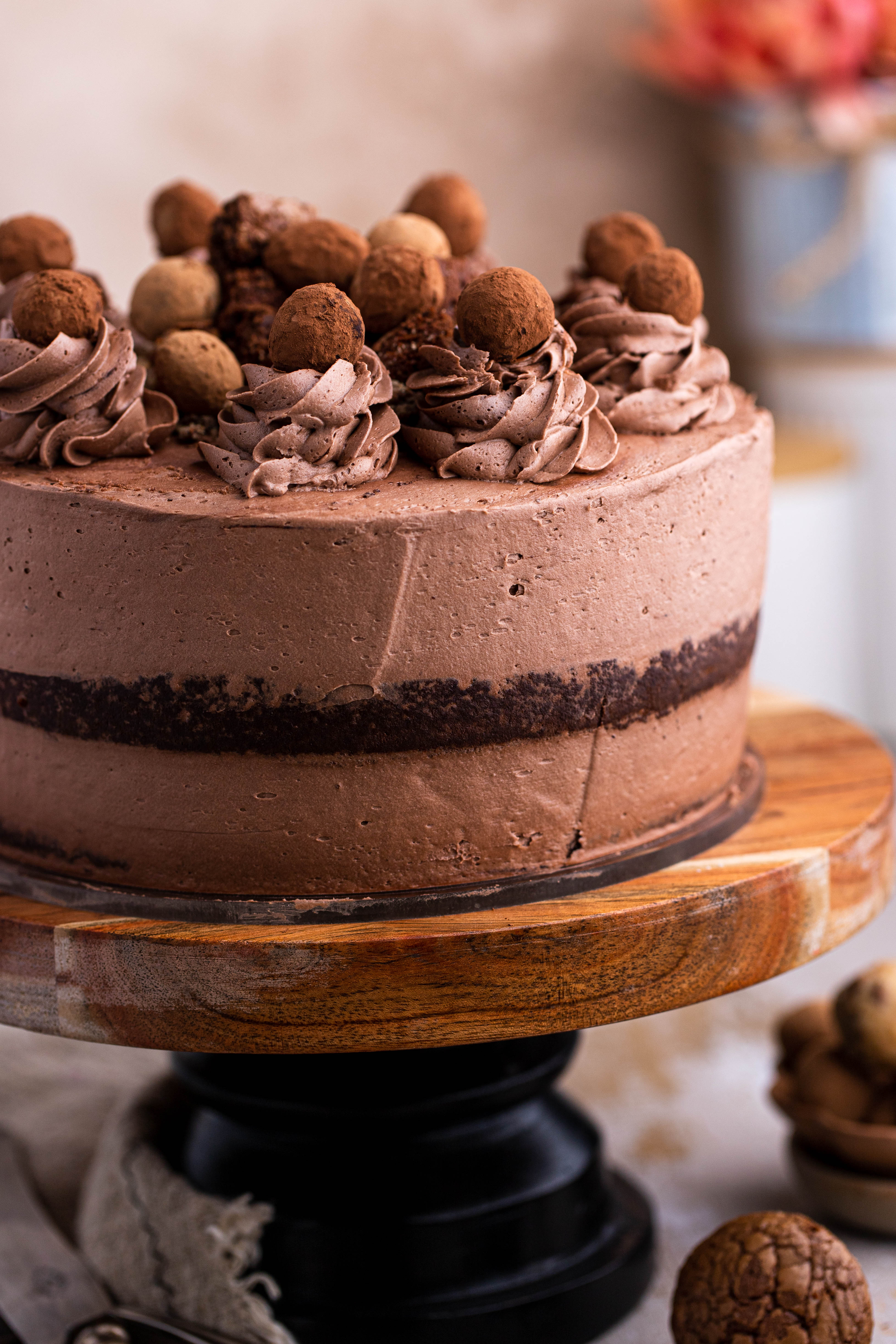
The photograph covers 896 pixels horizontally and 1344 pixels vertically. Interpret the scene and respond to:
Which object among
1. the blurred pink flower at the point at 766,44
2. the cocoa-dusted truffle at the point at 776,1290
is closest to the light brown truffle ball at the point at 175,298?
the cocoa-dusted truffle at the point at 776,1290

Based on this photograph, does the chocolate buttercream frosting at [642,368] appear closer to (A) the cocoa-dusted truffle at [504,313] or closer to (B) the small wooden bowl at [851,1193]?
(A) the cocoa-dusted truffle at [504,313]

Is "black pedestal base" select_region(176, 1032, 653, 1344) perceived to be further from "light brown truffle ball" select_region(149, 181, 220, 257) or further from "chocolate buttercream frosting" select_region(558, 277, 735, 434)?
"light brown truffle ball" select_region(149, 181, 220, 257)

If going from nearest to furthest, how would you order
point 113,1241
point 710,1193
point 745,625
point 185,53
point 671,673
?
point 671,673, point 745,625, point 113,1241, point 710,1193, point 185,53

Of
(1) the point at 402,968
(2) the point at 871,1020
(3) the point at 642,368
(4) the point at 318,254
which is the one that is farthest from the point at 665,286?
(2) the point at 871,1020

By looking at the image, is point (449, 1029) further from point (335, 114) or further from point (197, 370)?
point (335, 114)

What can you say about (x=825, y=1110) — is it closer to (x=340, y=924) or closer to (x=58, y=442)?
(x=340, y=924)

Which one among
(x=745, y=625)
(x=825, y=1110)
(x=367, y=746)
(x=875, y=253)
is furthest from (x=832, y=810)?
(x=875, y=253)
